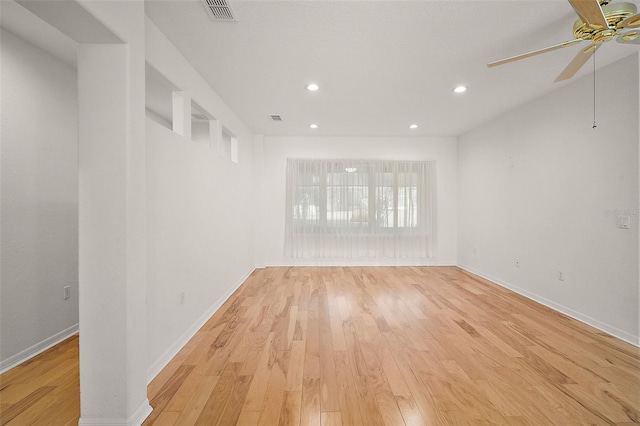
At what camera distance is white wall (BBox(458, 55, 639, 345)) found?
2.53m

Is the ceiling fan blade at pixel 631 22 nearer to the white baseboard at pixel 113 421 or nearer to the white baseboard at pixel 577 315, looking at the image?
the white baseboard at pixel 577 315

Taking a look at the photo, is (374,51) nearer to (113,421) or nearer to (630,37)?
(630,37)

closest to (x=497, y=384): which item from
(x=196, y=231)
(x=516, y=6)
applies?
(x=516, y=6)

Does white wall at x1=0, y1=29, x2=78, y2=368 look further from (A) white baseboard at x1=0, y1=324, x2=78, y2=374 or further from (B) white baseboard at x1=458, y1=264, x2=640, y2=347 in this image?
(B) white baseboard at x1=458, y1=264, x2=640, y2=347

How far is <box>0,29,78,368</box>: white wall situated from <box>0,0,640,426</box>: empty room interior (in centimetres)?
2

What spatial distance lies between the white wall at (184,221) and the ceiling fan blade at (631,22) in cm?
294

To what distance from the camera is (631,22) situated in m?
1.54

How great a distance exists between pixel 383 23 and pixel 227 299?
3373mm

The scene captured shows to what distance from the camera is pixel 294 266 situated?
539 cm

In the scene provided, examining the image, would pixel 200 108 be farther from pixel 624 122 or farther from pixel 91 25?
pixel 624 122

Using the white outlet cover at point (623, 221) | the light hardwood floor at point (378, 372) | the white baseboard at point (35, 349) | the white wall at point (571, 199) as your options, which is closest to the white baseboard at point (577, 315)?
the white wall at point (571, 199)

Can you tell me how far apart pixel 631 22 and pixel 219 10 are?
245cm

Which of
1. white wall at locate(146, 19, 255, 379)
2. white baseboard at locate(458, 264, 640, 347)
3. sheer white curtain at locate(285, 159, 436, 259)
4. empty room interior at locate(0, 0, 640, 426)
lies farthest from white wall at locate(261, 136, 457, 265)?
white baseboard at locate(458, 264, 640, 347)

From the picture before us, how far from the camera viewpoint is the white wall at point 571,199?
253 centimetres
